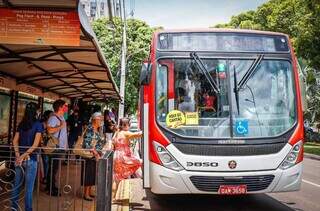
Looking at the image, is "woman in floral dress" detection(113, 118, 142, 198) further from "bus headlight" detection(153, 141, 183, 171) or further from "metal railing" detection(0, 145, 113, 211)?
"bus headlight" detection(153, 141, 183, 171)

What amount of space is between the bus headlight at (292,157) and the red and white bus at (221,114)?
0.02 meters

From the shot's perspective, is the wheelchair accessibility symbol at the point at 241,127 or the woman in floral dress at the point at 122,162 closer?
the wheelchair accessibility symbol at the point at 241,127

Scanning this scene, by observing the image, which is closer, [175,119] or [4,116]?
[175,119]

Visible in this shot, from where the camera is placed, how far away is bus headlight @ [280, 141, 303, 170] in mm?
8344

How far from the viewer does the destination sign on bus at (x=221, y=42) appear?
880 centimetres

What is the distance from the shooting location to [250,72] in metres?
Answer: 8.66

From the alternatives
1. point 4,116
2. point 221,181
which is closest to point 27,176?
point 221,181

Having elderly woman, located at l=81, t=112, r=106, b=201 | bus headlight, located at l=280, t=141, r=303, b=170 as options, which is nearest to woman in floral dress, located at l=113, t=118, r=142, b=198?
elderly woman, located at l=81, t=112, r=106, b=201

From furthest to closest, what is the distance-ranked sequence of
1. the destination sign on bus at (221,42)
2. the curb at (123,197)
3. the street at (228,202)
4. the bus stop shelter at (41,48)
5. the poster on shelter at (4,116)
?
the poster on shelter at (4,116)
the street at (228,202)
the curb at (123,197)
the destination sign on bus at (221,42)
the bus stop shelter at (41,48)

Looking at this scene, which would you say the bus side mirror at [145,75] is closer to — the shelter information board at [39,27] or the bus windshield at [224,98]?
the bus windshield at [224,98]

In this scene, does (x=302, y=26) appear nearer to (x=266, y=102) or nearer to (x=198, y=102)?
(x=266, y=102)

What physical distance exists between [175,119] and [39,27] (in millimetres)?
2701

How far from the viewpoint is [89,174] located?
9266mm

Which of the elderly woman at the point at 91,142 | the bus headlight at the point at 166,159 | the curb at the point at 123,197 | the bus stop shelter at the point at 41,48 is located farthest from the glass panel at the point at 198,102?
the curb at the point at 123,197
